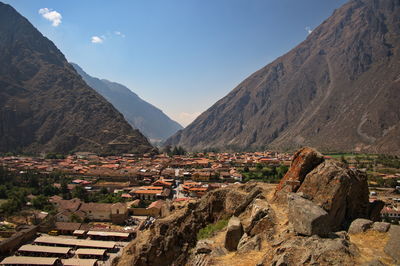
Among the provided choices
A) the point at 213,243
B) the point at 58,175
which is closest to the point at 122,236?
the point at 213,243

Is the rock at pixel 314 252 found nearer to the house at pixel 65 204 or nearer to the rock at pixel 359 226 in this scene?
the rock at pixel 359 226

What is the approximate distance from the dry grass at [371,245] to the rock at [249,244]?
2.71 meters

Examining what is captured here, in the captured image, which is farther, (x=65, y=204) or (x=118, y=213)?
(x=65, y=204)

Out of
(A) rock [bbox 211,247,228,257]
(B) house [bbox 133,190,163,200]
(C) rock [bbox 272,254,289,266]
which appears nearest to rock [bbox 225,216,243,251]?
(A) rock [bbox 211,247,228,257]

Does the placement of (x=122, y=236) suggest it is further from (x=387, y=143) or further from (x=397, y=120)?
(x=397, y=120)

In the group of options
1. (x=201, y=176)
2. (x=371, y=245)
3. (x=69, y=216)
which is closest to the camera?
(x=371, y=245)

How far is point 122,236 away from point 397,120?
497ft

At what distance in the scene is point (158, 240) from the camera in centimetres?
1284

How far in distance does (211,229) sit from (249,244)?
11.9 feet

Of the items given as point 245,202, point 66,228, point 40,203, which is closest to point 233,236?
point 245,202

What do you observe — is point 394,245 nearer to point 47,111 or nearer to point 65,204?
point 65,204

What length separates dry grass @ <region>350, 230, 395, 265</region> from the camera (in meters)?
6.93

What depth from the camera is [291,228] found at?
863cm

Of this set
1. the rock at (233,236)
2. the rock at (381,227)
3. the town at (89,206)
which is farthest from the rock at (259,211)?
the town at (89,206)
